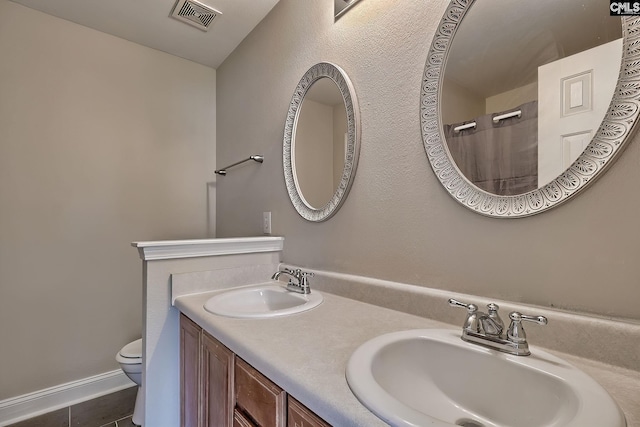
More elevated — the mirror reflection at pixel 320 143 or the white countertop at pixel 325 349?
the mirror reflection at pixel 320 143

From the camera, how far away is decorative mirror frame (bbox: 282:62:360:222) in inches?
46.8

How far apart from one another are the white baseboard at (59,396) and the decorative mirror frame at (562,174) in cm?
238

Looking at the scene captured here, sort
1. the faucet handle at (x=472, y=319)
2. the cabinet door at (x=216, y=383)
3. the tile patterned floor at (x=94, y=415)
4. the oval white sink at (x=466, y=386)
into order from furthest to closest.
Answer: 1. the tile patterned floor at (x=94, y=415)
2. the cabinet door at (x=216, y=383)
3. the faucet handle at (x=472, y=319)
4. the oval white sink at (x=466, y=386)

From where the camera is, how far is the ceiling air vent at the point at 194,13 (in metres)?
1.71

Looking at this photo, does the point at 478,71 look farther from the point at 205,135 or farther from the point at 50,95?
the point at 50,95

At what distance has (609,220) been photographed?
0.63 meters

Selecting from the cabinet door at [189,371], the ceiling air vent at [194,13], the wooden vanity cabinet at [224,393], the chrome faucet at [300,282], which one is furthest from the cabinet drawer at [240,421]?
the ceiling air vent at [194,13]

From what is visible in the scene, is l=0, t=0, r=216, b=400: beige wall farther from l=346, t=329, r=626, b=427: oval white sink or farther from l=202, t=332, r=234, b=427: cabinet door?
l=346, t=329, r=626, b=427: oval white sink

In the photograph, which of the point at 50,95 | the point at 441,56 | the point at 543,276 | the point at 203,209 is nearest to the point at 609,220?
the point at 543,276

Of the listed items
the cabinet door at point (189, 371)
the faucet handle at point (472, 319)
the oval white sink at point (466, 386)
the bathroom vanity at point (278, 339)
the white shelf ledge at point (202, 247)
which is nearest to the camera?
the oval white sink at point (466, 386)

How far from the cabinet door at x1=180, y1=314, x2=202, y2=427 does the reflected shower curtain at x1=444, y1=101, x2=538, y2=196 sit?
3.55 ft

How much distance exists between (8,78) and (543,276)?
108 inches

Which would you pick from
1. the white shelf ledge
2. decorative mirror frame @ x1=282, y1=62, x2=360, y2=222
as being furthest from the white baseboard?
decorative mirror frame @ x1=282, y1=62, x2=360, y2=222

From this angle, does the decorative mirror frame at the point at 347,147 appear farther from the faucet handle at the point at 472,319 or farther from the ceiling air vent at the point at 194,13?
the ceiling air vent at the point at 194,13
